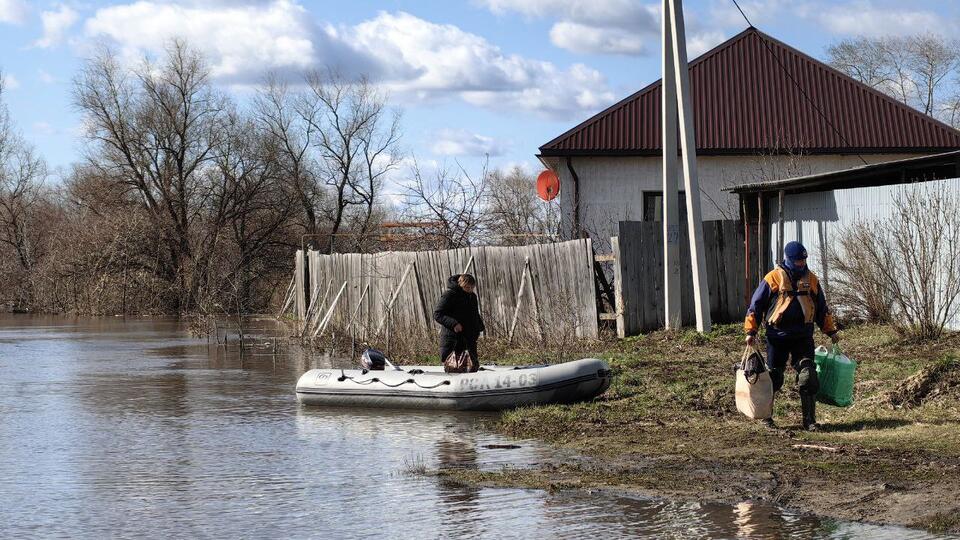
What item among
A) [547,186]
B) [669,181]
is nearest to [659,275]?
[669,181]

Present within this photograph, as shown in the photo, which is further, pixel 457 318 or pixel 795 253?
pixel 457 318

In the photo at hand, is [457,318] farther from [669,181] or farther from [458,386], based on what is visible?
[669,181]

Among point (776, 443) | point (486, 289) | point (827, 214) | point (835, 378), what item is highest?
point (827, 214)

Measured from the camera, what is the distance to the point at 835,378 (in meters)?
11.6

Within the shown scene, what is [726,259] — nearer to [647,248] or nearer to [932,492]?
[647,248]

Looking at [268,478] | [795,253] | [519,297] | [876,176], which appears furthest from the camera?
[519,297]

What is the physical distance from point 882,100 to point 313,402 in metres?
18.5

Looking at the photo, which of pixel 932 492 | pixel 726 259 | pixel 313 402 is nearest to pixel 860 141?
pixel 726 259

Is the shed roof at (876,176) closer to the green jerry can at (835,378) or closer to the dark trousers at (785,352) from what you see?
the green jerry can at (835,378)

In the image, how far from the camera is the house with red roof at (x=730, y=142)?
28.0m

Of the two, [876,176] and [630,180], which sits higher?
[630,180]

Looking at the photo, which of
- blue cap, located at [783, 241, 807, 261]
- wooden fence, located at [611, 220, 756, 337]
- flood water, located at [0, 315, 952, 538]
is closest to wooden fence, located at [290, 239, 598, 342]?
wooden fence, located at [611, 220, 756, 337]

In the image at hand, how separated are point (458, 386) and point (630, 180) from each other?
1462 cm

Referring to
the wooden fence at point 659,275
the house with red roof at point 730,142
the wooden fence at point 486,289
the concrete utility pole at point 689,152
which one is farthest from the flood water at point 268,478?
the house with red roof at point 730,142
